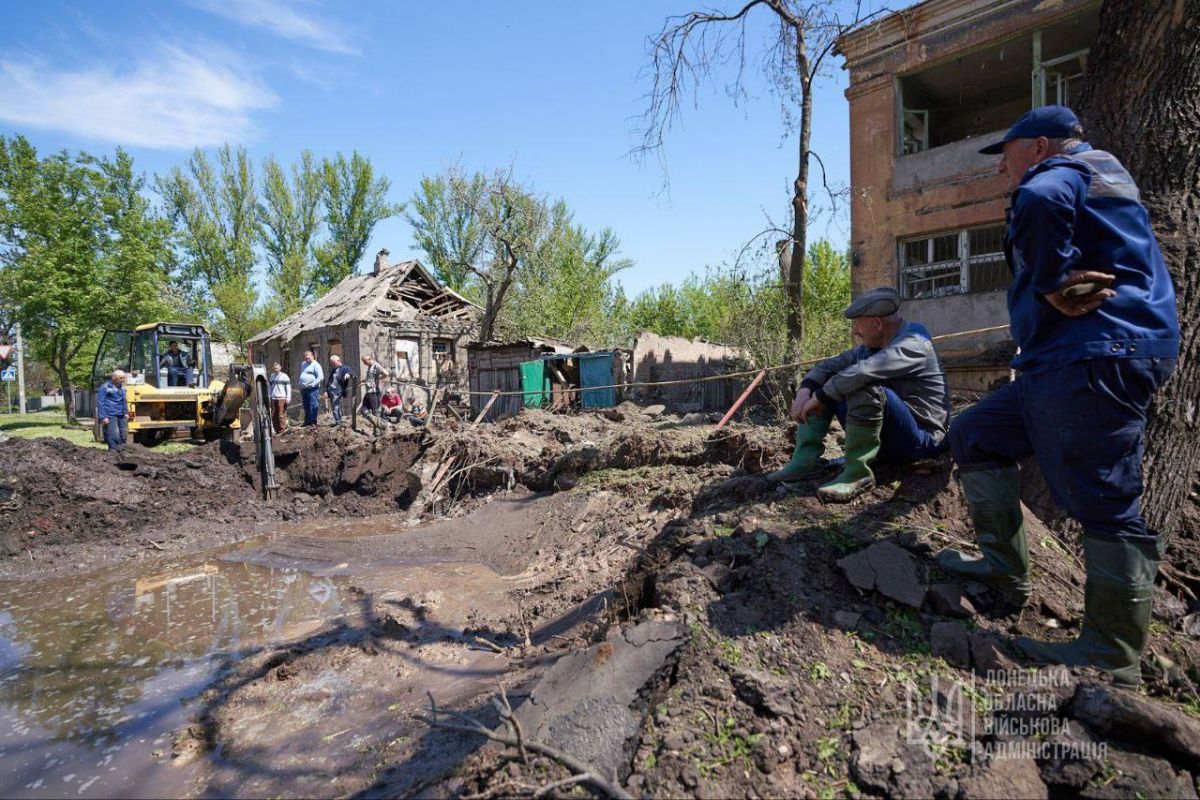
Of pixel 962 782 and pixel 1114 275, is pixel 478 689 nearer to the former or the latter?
pixel 962 782

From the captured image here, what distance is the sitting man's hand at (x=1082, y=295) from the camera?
215 centimetres

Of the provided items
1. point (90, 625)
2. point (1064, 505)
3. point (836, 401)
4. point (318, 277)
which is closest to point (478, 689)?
point (836, 401)

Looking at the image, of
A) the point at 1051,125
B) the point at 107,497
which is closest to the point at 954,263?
the point at 1051,125

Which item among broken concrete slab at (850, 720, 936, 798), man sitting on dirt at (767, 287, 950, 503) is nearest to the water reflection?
broken concrete slab at (850, 720, 936, 798)

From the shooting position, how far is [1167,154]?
3174mm

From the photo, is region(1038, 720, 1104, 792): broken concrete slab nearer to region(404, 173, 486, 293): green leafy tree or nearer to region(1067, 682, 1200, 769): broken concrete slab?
region(1067, 682, 1200, 769): broken concrete slab

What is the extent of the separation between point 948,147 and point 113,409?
54.2ft

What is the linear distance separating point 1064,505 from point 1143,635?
1.59ft

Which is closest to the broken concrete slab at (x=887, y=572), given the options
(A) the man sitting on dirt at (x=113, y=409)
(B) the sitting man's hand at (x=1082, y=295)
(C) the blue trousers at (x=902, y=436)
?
(C) the blue trousers at (x=902, y=436)

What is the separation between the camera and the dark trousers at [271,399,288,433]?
1312cm

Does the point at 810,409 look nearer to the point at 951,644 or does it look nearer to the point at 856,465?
the point at 856,465

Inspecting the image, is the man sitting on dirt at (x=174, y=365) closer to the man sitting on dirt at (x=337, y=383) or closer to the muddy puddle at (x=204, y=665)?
the man sitting on dirt at (x=337, y=383)

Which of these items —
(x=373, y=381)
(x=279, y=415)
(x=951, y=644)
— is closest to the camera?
(x=951, y=644)

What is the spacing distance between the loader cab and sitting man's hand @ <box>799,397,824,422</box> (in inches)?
546
